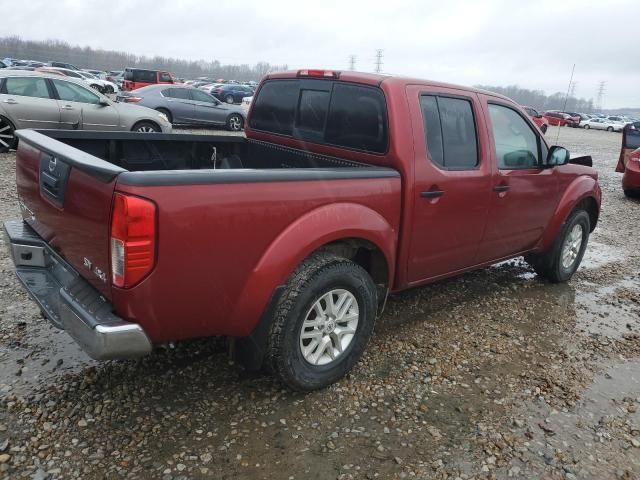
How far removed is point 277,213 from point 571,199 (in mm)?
3547

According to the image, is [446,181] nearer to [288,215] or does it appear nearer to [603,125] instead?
[288,215]

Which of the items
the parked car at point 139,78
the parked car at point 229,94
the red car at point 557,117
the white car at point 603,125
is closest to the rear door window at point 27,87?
the parked car at point 139,78

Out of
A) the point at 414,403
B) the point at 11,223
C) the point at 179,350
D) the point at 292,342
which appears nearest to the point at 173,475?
the point at 292,342

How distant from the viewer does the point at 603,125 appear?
48.5m

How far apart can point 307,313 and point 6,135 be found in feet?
32.7

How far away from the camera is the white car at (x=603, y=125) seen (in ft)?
156

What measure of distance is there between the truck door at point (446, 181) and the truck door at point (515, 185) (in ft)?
0.56

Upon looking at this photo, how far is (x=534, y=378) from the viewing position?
3.53m

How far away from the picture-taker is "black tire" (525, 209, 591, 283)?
514cm

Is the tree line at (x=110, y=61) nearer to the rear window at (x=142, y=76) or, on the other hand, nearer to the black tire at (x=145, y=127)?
the rear window at (x=142, y=76)

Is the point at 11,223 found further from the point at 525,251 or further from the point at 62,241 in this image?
the point at 525,251

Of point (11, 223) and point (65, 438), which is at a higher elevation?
point (11, 223)

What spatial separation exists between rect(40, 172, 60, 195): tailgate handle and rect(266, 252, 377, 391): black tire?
132 cm

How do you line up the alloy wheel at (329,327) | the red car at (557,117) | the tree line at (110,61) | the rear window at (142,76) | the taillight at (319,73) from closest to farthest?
the alloy wheel at (329,327) < the taillight at (319,73) < the rear window at (142,76) < the red car at (557,117) < the tree line at (110,61)
